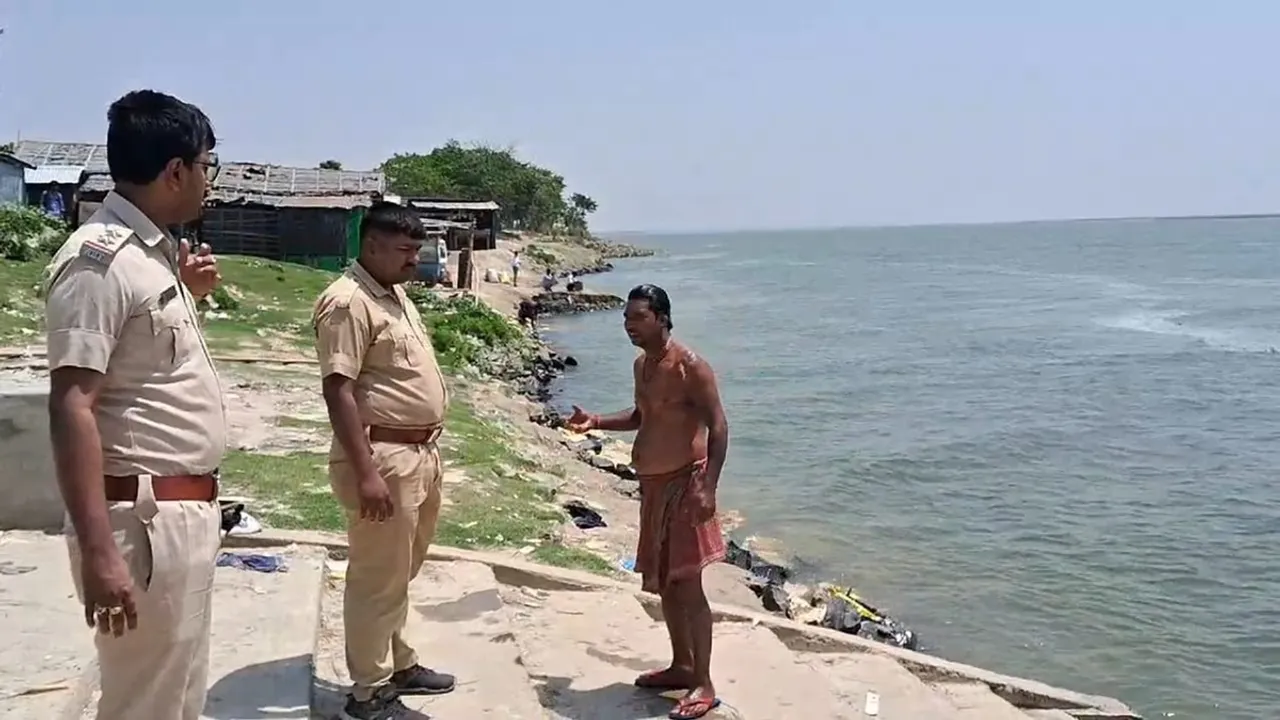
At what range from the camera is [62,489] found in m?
2.75

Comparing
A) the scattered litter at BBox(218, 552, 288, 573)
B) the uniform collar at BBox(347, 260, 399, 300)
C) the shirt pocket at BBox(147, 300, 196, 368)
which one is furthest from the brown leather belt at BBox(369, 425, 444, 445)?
the scattered litter at BBox(218, 552, 288, 573)

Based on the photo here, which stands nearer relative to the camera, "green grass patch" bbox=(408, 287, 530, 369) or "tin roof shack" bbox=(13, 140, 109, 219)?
"green grass patch" bbox=(408, 287, 530, 369)

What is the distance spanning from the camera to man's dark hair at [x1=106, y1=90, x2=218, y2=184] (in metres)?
2.94

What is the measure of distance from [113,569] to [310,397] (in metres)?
9.99

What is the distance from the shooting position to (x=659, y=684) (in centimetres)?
535

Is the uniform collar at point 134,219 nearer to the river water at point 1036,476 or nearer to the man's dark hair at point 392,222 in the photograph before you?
the man's dark hair at point 392,222

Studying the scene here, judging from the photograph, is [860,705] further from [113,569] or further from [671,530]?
[113,569]

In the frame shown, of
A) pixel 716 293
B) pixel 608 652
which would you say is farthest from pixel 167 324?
pixel 716 293

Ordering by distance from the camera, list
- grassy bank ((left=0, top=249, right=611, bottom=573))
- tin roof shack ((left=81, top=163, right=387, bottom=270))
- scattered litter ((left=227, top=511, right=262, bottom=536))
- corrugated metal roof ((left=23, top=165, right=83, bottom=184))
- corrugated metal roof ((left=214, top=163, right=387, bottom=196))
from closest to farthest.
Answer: scattered litter ((left=227, top=511, right=262, bottom=536)), grassy bank ((left=0, top=249, right=611, bottom=573)), tin roof shack ((left=81, top=163, right=387, bottom=270)), corrugated metal roof ((left=23, top=165, right=83, bottom=184)), corrugated metal roof ((left=214, top=163, right=387, bottom=196))

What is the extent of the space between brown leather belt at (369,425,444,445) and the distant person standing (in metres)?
30.6

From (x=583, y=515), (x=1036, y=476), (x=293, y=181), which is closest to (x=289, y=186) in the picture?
(x=293, y=181)

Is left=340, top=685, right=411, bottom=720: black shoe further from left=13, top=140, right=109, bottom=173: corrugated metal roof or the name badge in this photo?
Answer: left=13, top=140, right=109, bottom=173: corrugated metal roof

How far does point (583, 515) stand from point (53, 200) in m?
26.3

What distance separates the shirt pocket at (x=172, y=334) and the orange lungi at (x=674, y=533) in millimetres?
2494
